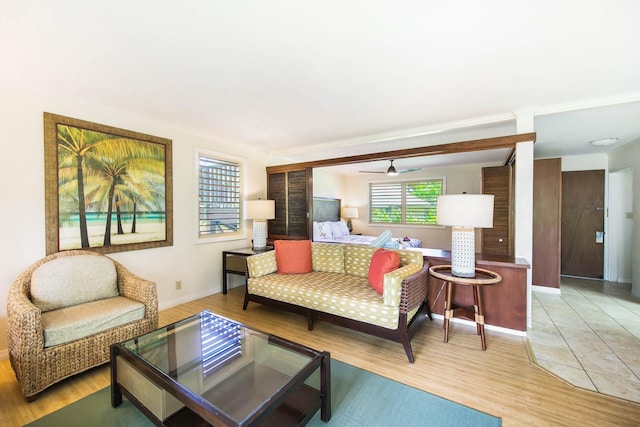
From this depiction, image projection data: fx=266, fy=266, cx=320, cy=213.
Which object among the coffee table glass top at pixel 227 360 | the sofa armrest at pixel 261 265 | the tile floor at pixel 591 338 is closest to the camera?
the coffee table glass top at pixel 227 360

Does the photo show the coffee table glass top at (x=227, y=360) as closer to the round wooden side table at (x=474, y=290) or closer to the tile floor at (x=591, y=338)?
the round wooden side table at (x=474, y=290)

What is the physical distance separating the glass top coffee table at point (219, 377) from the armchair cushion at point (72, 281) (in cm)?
90

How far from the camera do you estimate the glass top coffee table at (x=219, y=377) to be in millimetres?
1392

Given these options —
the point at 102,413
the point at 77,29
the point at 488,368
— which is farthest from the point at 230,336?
the point at 77,29

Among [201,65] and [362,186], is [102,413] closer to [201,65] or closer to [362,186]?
[201,65]

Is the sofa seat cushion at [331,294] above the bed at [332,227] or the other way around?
the other way around

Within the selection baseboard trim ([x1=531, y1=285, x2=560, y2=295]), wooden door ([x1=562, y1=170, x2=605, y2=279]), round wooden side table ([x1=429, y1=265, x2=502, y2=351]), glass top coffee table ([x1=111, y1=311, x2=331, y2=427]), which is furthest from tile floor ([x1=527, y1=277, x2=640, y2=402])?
glass top coffee table ([x1=111, y1=311, x2=331, y2=427])

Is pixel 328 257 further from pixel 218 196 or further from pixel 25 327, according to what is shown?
pixel 25 327

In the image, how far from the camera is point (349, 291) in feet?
8.52

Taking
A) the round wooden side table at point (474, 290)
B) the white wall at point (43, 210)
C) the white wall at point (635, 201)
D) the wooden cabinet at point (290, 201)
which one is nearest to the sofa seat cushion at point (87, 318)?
the white wall at point (43, 210)

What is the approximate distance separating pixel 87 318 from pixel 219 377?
3.87 feet

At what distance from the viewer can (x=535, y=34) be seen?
1.61 m

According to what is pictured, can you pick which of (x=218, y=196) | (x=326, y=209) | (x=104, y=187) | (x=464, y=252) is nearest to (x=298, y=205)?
(x=218, y=196)

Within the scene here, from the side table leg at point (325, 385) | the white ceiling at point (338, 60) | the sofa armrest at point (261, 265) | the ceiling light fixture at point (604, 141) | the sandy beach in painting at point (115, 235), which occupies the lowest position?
the side table leg at point (325, 385)
